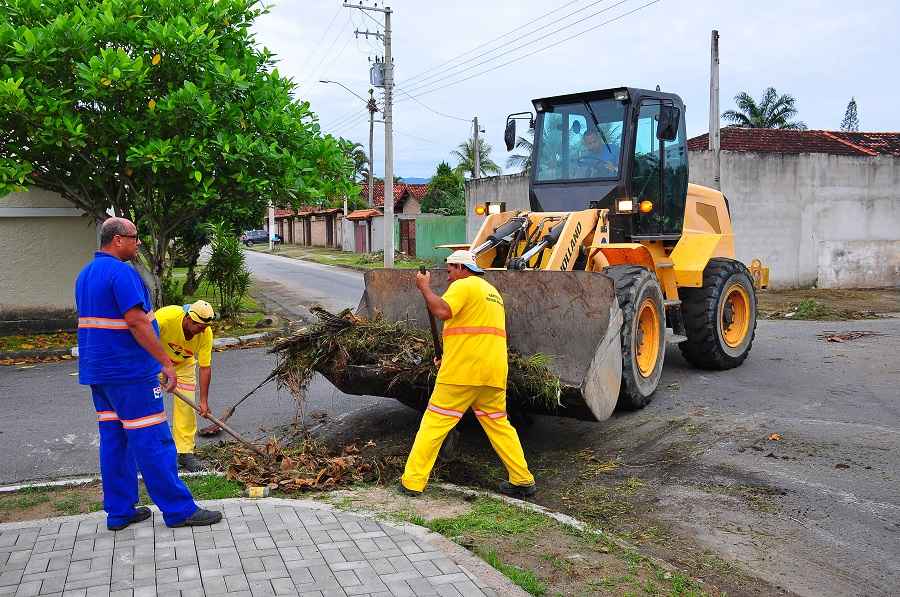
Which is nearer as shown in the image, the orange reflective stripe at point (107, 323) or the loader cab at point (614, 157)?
the orange reflective stripe at point (107, 323)

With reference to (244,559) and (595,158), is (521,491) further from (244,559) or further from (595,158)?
(595,158)

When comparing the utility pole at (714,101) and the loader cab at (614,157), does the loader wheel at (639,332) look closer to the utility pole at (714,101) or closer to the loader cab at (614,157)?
the loader cab at (614,157)

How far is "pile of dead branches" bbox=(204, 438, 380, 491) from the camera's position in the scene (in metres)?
5.59

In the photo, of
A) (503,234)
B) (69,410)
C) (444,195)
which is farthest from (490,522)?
(444,195)

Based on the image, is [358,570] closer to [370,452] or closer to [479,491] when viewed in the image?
[479,491]

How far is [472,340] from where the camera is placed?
5371mm

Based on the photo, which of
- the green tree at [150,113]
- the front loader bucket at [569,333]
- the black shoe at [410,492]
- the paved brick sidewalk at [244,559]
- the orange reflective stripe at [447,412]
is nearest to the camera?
the paved brick sidewalk at [244,559]

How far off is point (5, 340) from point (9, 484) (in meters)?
7.25

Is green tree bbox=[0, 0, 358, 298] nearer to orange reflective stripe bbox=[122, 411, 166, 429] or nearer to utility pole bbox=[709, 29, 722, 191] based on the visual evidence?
orange reflective stripe bbox=[122, 411, 166, 429]

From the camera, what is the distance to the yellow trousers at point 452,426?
535cm

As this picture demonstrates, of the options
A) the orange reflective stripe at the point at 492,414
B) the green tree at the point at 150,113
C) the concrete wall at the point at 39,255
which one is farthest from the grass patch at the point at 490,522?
the concrete wall at the point at 39,255

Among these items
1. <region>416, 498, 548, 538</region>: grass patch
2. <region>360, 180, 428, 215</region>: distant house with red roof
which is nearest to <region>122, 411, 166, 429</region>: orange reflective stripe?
<region>416, 498, 548, 538</region>: grass patch

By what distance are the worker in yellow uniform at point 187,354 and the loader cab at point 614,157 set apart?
4.07 meters

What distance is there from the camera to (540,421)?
7.36 m
